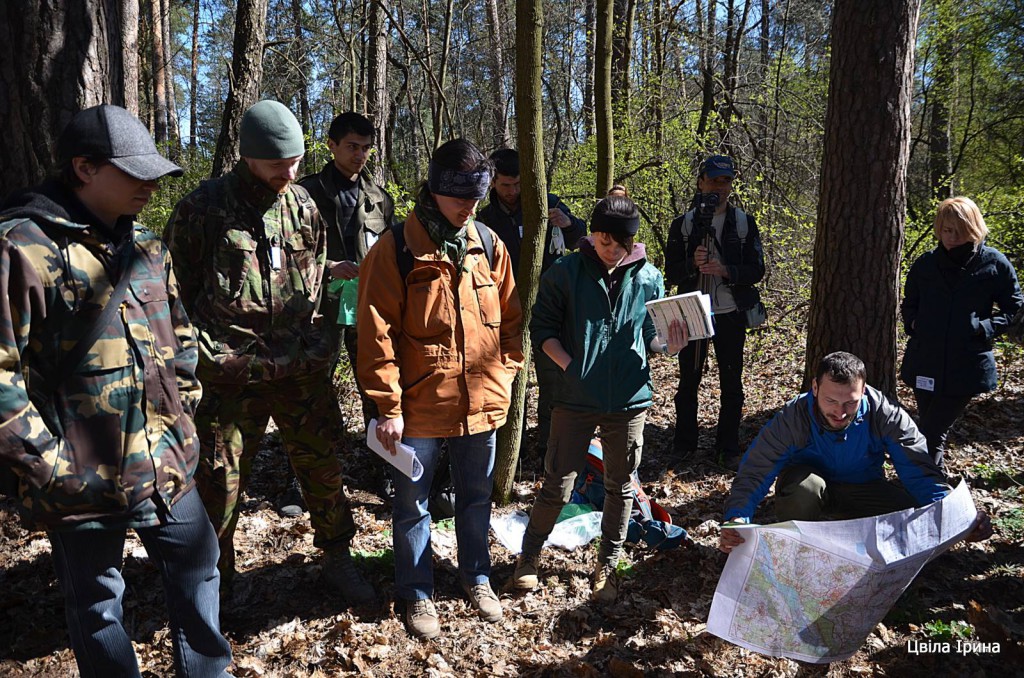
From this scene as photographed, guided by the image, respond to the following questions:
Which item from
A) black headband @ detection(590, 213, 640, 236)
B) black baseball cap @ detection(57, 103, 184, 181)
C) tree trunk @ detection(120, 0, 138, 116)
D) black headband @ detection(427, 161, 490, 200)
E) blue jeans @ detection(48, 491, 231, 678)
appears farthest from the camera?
tree trunk @ detection(120, 0, 138, 116)

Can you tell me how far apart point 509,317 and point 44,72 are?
248 cm

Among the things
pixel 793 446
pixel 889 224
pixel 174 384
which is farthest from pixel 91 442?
pixel 889 224

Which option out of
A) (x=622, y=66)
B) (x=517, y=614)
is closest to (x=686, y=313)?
(x=517, y=614)

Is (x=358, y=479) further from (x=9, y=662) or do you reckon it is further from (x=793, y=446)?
(x=793, y=446)

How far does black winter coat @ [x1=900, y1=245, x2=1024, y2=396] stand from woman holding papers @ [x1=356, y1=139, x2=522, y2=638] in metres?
2.71

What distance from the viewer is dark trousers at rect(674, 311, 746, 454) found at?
5.20 meters

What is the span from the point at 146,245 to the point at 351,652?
1.95 m

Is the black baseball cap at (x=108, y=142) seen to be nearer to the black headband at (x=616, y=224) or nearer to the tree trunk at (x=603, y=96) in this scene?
the black headband at (x=616, y=224)

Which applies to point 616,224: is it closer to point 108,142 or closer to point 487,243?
point 487,243

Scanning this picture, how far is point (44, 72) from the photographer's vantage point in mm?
3344

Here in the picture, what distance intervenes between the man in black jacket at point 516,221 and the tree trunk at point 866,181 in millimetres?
1719

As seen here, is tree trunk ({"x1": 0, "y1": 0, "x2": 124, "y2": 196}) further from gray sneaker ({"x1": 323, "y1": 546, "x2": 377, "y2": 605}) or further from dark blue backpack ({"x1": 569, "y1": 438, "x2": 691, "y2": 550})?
dark blue backpack ({"x1": 569, "y1": 438, "x2": 691, "y2": 550})

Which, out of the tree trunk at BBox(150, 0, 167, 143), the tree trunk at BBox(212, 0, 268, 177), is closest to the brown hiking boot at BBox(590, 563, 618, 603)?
the tree trunk at BBox(212, 0, 268, 177)

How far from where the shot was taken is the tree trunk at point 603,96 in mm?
5777
